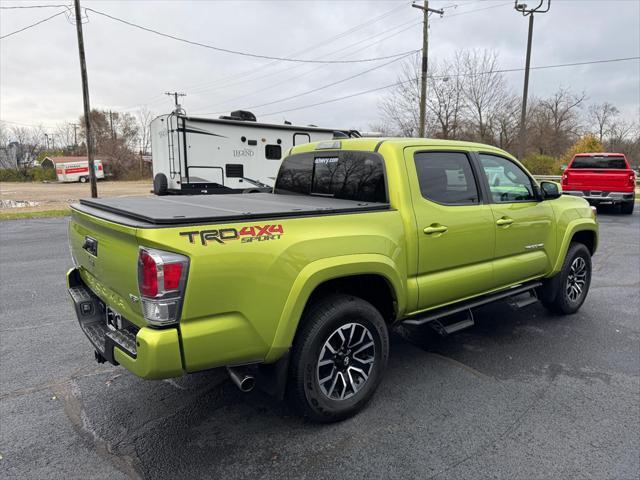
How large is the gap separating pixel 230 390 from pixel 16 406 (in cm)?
148

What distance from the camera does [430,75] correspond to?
32812mm

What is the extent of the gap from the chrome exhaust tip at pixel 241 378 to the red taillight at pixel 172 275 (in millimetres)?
653

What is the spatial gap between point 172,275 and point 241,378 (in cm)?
77

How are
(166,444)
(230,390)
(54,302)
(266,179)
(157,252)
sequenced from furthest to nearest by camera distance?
(266,179)
(54,302)
(230,390)
(166,444)
(157,252)

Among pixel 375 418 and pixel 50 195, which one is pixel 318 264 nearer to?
pixel 375 418

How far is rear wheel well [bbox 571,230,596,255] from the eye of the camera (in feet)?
17.1

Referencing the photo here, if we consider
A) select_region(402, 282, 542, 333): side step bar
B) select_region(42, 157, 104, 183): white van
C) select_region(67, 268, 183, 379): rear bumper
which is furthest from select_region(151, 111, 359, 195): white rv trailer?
select_region(42, 157, 104, 183): white van

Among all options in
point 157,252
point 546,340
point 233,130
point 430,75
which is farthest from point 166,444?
point 430,75

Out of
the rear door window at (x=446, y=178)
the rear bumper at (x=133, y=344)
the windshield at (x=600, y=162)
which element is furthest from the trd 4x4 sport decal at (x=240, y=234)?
the windshield at (x=600, y=162)

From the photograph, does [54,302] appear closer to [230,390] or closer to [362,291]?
[230,390]

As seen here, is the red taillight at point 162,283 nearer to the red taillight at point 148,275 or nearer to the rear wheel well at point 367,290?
the red taillight at point 148,275

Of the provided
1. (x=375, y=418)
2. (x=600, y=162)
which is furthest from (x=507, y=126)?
(x=375, y=418)

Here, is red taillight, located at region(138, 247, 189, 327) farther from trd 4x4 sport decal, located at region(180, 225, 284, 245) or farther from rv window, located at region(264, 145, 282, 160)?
rv window, located at region(264, 145, 282, 160)

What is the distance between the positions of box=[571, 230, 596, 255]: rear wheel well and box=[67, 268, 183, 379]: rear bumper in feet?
15.3
